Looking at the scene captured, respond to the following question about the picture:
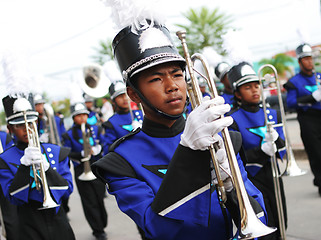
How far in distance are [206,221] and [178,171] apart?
0.25m

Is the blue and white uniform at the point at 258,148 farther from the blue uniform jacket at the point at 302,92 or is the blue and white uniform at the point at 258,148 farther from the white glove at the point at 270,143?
the blue uniform jacket at the point at 302,92

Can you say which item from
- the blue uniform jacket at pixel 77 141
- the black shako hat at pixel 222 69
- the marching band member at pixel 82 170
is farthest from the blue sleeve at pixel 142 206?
the black shako hat at pixel 222 69

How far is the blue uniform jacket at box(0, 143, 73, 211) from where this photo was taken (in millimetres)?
3992

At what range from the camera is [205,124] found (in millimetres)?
1719

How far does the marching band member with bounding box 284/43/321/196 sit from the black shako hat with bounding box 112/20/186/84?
486 cm

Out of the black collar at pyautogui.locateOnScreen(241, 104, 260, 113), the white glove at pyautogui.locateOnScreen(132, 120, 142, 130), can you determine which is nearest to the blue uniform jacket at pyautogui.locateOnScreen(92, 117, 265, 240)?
the black collar at pyautogui.locateOnScreen(241, 104, 260, 113)

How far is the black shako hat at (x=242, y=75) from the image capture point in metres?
5.02

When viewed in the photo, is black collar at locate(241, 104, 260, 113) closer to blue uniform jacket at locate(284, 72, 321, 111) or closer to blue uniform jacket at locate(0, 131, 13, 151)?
blue uniform jacket at locate(284, 72, 321, 111)

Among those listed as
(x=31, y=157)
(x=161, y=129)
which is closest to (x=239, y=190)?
(x=161, y=129)

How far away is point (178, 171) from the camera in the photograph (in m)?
1.79

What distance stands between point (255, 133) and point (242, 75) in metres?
0.74

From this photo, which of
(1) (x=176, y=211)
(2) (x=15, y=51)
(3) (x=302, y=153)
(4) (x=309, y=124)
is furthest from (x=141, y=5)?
(3) (x=302, y=153)

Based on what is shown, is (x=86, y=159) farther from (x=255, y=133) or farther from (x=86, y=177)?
(x=255, y=133)

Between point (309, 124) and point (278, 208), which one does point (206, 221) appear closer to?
point (278, 208)
